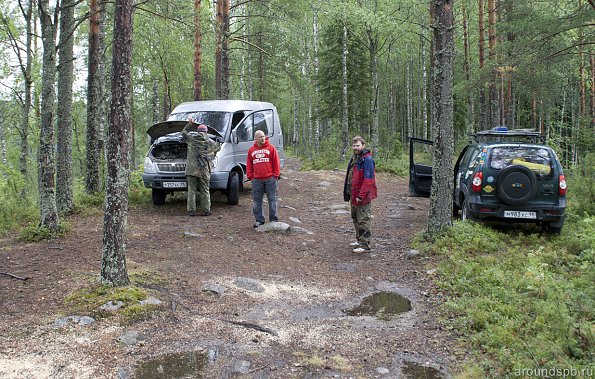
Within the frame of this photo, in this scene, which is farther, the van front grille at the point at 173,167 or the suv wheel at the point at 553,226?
the van front grille at the point at 173,167

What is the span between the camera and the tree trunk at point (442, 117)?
7871 millimetres

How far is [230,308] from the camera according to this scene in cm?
535

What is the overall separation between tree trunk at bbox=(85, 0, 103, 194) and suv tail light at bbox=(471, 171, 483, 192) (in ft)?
27.4

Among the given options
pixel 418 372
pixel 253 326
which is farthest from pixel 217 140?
pixel 418 372

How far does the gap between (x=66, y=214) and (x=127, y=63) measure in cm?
632

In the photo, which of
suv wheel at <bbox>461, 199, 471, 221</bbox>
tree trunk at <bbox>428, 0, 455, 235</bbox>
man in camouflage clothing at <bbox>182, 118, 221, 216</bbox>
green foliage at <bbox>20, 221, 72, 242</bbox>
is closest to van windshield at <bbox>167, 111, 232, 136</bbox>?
man in camouflage clothing at <bbox>182, 118, 221, 216</bbox>

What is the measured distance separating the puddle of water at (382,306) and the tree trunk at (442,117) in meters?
2.64

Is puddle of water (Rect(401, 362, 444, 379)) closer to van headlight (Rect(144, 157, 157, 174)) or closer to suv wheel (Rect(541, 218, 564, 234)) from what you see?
suv wheel (Rect(541, 218, 564, 234))

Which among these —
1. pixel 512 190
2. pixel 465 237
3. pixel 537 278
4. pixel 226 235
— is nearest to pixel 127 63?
pixel 226 235

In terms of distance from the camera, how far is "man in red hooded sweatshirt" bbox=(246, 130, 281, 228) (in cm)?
942

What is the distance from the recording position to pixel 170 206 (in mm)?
11398

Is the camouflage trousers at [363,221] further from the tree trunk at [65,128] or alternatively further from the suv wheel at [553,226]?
the tree trunk at [65,128]

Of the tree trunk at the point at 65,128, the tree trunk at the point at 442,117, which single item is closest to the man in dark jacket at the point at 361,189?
the tree trunk at the point at 442,117

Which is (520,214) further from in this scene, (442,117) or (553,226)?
(442,117)
